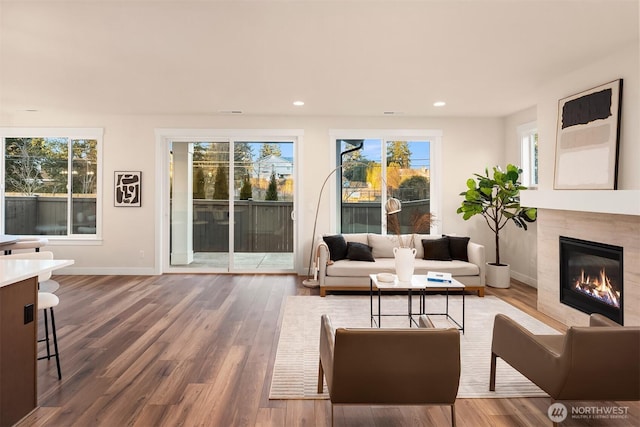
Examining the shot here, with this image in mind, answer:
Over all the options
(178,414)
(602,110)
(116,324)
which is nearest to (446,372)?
(178,414)

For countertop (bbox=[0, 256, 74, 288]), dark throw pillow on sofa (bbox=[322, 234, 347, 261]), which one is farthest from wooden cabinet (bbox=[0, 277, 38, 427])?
dark throw pillow on sofa (bbox=[322, 234, 347, 261])

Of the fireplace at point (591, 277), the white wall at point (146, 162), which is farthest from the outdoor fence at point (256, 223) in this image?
the fireplace at point (591, 277)

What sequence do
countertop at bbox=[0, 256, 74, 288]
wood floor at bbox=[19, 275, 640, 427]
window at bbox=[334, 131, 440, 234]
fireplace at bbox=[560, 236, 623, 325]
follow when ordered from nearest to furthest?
countertop at bbox=[0, 256, 74, 288] < wood floor at bbox=[19, 275, 640, 427] < fireplace at bbox=[560, 236, 623, 325] < window at bbox=[334, 131, 440, 234]

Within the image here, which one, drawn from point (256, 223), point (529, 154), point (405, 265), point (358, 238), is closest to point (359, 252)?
point (358, 238)

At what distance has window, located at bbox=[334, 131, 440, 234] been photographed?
6500mm

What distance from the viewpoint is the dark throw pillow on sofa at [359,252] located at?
5391mm

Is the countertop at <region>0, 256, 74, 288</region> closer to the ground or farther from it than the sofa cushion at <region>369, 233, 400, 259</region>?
farther from it

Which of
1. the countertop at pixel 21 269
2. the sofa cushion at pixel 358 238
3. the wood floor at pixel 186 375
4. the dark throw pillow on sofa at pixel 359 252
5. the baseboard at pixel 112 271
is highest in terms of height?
the countertop at pixel 21 269

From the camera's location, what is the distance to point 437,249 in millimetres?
5512

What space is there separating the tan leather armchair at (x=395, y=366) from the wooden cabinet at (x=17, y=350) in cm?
180

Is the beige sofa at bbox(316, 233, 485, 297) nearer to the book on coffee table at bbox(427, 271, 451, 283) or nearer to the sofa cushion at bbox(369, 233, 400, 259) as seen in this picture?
the sofa cushion at bbox(369, 233, 400, 259)

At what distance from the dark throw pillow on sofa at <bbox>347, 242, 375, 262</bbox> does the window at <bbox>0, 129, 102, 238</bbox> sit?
169 inches

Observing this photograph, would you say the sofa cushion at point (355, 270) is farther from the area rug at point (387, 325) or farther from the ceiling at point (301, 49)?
the ceiling at point (301, 49)

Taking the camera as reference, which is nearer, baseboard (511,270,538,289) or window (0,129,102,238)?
baseboard (511,270,538,289)
